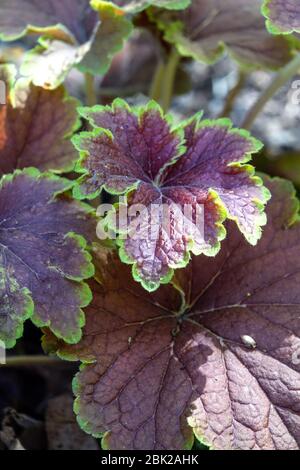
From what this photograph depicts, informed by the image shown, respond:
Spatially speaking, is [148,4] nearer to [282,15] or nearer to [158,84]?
[282,15]

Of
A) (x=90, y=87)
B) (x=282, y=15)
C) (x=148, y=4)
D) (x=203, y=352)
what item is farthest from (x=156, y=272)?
(x=90, y=87)

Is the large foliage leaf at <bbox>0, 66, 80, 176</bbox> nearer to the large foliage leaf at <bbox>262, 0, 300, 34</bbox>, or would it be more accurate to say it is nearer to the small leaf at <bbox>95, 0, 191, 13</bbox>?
the small leaf at <bbox>95, 0, 191, 13</bbox>

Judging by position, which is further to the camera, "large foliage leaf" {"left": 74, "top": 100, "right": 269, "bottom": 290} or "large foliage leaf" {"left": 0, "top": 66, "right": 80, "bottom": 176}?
"large foliage leaf" {"left": 0, "top": 66, "right": 80, "bottom": 176}

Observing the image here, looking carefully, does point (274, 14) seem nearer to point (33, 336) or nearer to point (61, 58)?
point (61, 58)

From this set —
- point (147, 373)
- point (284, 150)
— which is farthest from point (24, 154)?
point (284, 150)

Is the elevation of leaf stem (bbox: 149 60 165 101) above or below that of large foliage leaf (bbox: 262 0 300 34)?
below

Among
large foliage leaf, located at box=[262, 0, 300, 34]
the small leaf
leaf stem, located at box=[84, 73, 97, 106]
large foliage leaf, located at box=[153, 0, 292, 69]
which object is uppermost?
large foliage leaf, located at box=[262, 0, 300, 34]

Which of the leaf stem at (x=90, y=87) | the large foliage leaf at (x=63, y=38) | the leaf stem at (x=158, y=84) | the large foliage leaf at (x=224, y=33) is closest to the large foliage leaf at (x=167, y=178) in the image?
the large foliage leaf at (x=63, y=38)

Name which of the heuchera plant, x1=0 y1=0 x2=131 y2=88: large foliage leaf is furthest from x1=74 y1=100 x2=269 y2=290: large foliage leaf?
x1=0 y1=0 x2=131 y2=88: large foliage leaf
